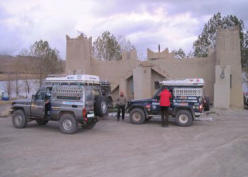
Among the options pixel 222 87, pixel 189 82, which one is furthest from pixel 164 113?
pixel 222 87

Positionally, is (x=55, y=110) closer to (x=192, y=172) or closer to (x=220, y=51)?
(x=192, y=172)

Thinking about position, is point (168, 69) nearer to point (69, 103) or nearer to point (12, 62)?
point (69, 103)

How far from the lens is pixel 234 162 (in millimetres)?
6449

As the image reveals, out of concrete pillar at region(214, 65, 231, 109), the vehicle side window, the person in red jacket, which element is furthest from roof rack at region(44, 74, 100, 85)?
concrete pillar at region(214, 65, 231, 109)

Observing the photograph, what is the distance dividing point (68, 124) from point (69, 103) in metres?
0.92

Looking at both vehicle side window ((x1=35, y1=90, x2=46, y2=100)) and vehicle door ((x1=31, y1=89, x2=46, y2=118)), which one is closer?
vehicle door ((x1=31, y1=89, x2=46, y2=118))

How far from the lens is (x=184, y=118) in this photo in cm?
1237

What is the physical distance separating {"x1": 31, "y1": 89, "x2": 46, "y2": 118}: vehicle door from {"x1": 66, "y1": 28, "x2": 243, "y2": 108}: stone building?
455 inches

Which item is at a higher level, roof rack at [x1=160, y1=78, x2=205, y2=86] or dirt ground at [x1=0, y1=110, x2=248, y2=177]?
roof rack at [x1=160, y1=78, x2=205, y2=86]

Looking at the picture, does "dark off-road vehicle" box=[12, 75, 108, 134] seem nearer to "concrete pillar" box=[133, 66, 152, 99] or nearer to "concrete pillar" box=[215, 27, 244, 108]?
"concrete pillar" box=[133, 66, 152, 99]

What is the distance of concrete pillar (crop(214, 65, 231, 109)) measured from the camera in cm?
1872

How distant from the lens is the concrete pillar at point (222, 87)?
61.4 ft

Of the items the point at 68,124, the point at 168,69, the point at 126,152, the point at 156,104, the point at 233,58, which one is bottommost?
the point at 126,152

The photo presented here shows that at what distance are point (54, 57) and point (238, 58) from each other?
25.7 m
